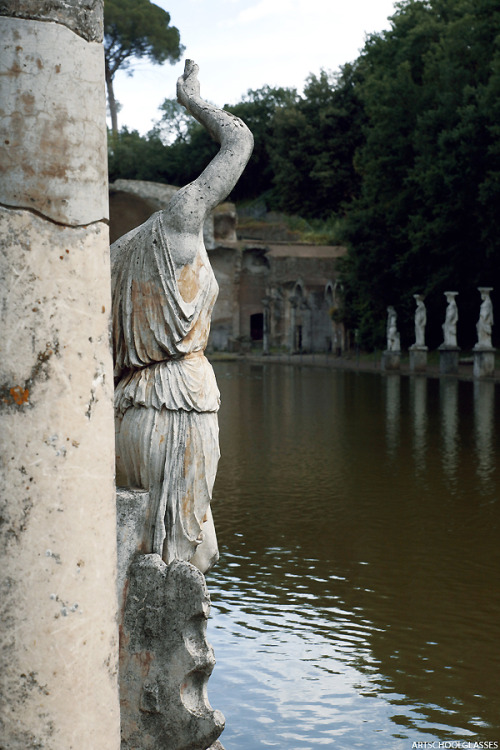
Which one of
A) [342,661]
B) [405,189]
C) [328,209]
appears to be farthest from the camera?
[328,209]

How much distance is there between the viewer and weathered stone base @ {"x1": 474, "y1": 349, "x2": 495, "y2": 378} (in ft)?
95.1

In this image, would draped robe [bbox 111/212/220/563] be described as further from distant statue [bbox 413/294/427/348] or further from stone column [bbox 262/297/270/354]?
stone column [bbox 262/297/270/354]

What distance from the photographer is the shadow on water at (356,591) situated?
450 centimetres

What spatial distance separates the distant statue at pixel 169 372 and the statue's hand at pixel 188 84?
51 centimetres

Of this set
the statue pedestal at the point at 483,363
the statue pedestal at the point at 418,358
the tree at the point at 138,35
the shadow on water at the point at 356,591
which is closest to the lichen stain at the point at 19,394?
the shadow on water at the point at 356,591

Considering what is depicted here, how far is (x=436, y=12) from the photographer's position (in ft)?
137

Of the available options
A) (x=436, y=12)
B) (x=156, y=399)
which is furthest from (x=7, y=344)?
(x=436, y=12)

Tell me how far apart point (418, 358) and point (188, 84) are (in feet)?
102

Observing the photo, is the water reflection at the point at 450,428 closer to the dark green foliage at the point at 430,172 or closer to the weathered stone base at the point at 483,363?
the weathered stone base at the point at 483,363

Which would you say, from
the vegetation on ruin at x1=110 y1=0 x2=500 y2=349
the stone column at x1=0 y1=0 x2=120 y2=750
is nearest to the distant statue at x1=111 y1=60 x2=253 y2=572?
the stone column at x1=0 y1=0 x2=120 y2=750

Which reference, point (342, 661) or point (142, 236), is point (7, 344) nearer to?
point (142, 236)

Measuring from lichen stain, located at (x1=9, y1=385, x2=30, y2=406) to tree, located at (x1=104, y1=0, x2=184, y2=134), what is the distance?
66472 millimetres

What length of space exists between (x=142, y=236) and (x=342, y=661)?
2662 millimetres

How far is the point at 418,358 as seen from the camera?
34438 millimetres
